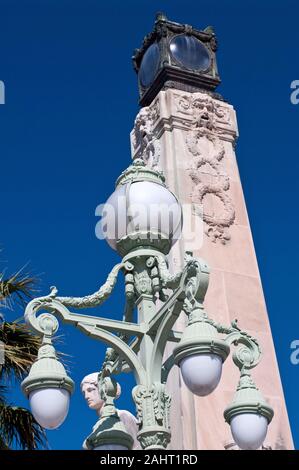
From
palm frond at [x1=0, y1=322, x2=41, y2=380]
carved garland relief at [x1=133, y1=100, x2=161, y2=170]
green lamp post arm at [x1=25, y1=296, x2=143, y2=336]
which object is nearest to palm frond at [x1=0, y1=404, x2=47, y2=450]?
palm frond at [x1=0, y1=322, x2=41, y2=380]

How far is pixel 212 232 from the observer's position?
13.5 m

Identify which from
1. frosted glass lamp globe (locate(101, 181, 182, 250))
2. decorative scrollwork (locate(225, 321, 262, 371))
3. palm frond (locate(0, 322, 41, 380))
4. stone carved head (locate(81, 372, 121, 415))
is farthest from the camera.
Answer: stone carved head (locate(81, 372, 121, 415))

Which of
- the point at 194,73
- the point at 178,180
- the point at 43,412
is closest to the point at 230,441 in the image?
the point at 178,180

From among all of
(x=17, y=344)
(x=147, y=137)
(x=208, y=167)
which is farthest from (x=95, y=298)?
(x=147, y=137)

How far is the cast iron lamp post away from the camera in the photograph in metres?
5.28

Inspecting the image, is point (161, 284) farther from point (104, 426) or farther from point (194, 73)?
point (194, 73)

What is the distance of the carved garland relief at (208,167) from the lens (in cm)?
1364

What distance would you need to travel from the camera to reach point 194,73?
1583 cm

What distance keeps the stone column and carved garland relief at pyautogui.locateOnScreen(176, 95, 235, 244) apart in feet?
0.06

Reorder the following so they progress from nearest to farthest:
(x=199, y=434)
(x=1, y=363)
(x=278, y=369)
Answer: (x=1, y=363) → (x=199, y=434) → (x=278, y=369)

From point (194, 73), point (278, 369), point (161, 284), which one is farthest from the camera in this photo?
point (194, 73)

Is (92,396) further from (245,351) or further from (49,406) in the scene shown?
(49,406)

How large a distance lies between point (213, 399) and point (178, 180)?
419 centimetres

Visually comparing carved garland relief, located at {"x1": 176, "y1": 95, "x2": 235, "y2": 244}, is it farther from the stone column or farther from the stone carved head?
the stone carved head
